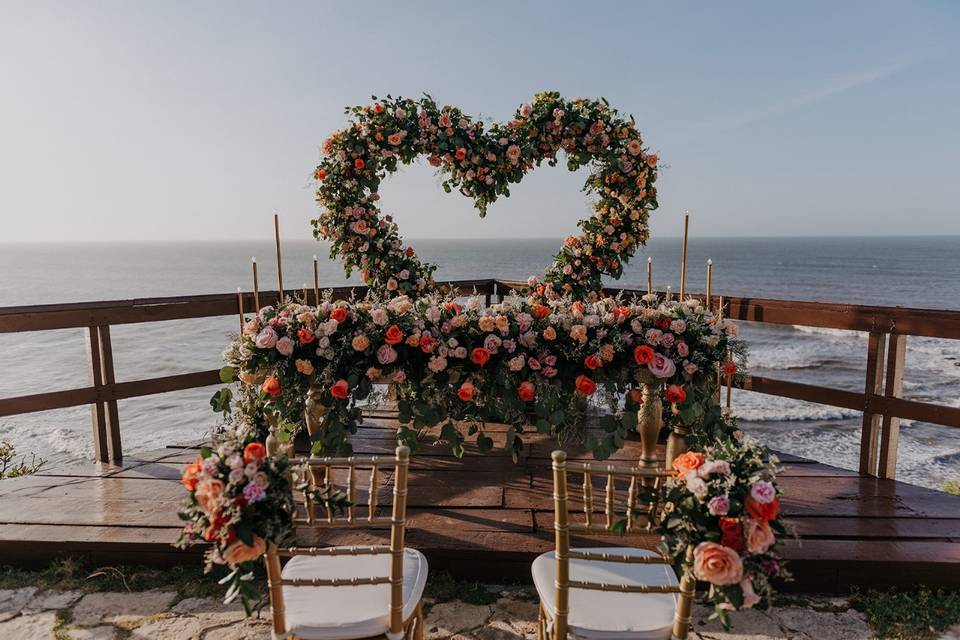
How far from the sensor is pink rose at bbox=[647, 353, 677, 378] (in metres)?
2.70

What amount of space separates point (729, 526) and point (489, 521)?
1.68 metres

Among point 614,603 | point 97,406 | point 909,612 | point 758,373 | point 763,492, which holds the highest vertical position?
point 763,492

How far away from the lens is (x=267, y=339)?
2.60m

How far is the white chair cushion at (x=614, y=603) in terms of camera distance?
1.56 metres

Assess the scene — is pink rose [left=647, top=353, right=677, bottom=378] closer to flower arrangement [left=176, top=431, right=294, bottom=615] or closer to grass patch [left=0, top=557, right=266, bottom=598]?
flower arrangement [left=176, top=431, right=294, bottom=615]

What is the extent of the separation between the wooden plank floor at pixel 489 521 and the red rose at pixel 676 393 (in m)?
0.71

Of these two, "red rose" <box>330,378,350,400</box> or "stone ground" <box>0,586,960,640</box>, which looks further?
"red rose" <box>330,378,350,400</box>

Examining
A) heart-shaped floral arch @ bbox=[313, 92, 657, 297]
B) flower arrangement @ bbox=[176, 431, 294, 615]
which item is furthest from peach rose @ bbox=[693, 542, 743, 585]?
heart-shaped floral arch @ bbox=[313, 92, 657, 297]

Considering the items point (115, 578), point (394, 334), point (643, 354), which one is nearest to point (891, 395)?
point (643, 354)

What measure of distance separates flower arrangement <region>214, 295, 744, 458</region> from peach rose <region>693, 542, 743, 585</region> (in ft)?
4.45

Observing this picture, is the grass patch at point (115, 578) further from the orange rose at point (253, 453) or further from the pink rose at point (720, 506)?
the pink rose at point (720, 506)

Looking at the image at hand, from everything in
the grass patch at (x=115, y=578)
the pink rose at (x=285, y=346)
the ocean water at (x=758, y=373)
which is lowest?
the ocean water at (x=758, y=373)

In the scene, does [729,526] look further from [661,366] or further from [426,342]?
[426,342]

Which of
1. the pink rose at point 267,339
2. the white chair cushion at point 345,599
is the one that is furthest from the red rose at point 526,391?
the pink rose at point 267,339
